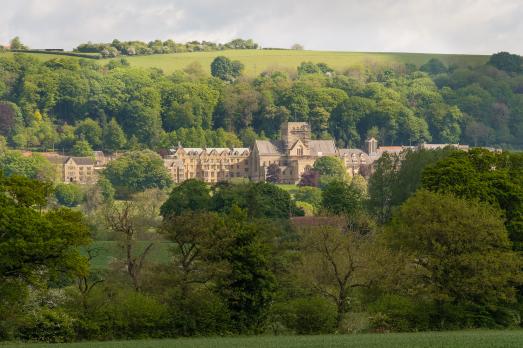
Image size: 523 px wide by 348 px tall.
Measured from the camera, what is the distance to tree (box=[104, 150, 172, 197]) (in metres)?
177

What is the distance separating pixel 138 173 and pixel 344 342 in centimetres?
13319

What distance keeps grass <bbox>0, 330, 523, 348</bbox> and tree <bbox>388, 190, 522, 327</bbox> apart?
16.7 ft

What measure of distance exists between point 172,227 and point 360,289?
7308 mm

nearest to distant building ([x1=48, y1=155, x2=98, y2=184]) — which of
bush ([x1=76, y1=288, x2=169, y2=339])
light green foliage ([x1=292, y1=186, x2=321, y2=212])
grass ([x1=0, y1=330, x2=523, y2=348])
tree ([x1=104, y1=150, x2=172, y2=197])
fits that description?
tree ([x1=104, y1=150, x2=172, y2=197])

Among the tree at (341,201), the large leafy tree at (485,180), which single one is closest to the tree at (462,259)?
the large leafy tree at (485,180)

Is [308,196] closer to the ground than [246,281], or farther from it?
closer to the ground

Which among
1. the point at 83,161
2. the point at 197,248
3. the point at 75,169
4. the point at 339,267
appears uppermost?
the point at 197,248

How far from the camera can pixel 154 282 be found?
55.1m

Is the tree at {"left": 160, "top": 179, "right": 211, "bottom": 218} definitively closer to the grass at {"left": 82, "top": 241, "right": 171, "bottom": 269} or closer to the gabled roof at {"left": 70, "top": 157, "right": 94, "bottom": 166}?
the grass at {"left": 82, "top": 241, "right": 171, "bottom": 269}

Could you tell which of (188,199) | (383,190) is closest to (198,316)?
(383,190)

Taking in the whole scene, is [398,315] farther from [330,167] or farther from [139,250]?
[330,167]

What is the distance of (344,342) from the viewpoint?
153ft

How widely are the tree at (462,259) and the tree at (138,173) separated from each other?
4662 inches

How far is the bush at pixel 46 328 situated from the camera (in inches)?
1946
